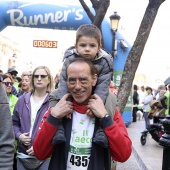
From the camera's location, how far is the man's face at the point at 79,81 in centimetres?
225

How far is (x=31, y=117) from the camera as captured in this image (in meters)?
3.76

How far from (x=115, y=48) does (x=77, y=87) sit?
30.7 ft

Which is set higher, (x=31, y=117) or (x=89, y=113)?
(x=89, y=113)

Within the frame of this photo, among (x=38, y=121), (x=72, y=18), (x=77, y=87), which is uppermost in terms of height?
(x=72, y=18)

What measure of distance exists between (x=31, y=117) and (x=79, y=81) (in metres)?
1.64

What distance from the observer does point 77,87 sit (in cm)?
223

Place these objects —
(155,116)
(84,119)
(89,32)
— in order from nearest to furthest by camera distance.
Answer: (84,119) → (89,32) → (155,116)

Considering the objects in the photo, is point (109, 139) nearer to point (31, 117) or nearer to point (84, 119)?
point (84, 119)

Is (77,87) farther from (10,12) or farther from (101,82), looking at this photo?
(10,12)

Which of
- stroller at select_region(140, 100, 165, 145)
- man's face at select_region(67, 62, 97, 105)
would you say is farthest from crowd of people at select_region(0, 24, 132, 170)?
stroller at select_region(140, 100, 165, 145)

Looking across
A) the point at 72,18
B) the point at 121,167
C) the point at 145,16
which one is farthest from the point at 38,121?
the point at 72,18

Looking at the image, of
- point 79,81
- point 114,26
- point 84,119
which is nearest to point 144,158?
point 114,26

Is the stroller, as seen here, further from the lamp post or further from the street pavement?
the lamp post

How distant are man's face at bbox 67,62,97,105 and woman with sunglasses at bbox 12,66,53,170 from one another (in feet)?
4.84
